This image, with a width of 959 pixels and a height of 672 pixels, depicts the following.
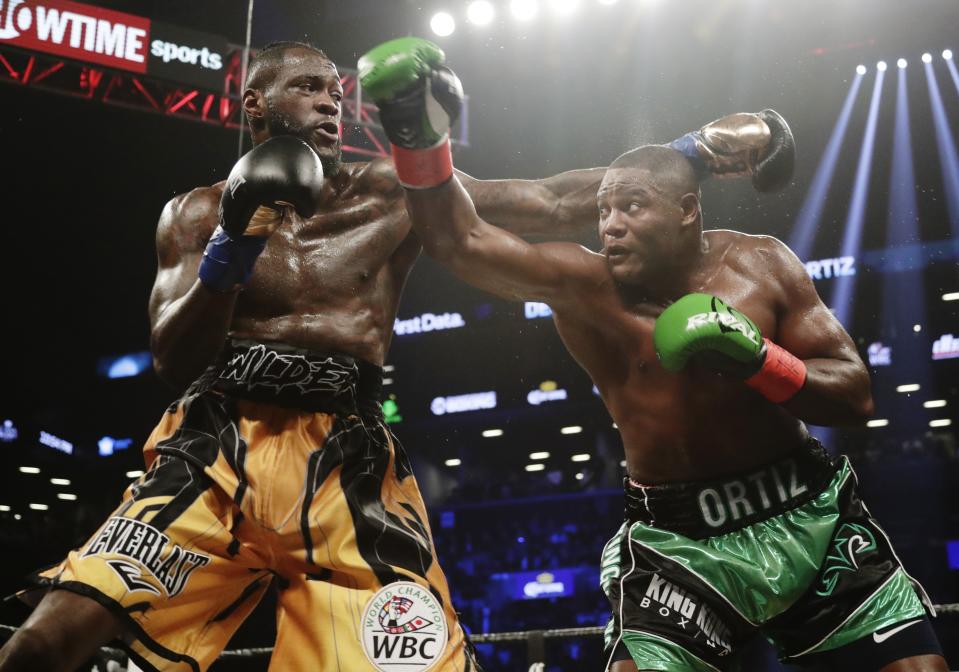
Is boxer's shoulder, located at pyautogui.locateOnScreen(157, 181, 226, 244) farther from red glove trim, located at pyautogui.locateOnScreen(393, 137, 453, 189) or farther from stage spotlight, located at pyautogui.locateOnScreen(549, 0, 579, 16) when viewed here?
stage spotlight, located at pyautogui.locateOnScreen(549, 0, 579, 16)

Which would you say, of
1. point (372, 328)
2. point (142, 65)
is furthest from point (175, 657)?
point (142, 65)

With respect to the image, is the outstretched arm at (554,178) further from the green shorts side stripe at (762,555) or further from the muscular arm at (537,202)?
the green shorts side stripe at (762,555)

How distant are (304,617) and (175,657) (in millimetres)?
249

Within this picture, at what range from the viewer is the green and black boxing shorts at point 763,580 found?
1.77 metres

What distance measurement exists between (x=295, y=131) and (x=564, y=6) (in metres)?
7.25

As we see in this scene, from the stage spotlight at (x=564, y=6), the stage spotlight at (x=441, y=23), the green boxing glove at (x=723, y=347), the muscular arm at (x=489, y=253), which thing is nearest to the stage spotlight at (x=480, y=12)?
the stage spotlight at (x=441, y=23)

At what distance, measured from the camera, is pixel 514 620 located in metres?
12.6

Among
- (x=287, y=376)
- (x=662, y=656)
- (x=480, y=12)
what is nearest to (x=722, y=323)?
(x=662, y=656)

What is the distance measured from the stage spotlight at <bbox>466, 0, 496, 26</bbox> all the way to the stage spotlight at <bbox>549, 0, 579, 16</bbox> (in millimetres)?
932

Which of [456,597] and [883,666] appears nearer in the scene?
[883,666]

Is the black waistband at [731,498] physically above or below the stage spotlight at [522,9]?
below

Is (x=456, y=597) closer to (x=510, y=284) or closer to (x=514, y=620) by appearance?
(x=514, y=620)

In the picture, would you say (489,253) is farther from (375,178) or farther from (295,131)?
(295,131)

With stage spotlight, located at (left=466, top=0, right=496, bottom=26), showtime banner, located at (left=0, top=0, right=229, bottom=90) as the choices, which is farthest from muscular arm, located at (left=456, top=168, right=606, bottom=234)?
stage spotlight, located at (left=466, top=0, right=496, bottom=26)
